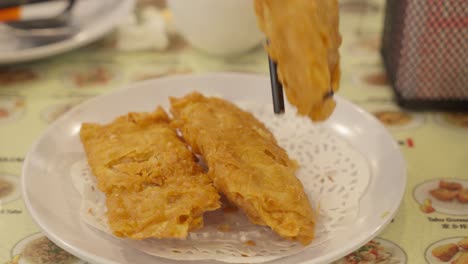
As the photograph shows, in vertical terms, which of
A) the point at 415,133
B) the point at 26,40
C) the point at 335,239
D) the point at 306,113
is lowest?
the point at 415,133

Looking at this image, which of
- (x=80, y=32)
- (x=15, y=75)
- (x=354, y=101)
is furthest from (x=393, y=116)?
(x=15, y=75)

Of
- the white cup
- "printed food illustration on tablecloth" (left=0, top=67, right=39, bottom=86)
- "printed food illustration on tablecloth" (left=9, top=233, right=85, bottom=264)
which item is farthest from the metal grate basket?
"printed food illustration on tablecloth" (left=0, top=67, right=39, bottom=86)

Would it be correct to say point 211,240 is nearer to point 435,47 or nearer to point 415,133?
point 415,133

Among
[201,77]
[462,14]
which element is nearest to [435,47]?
[462,14]

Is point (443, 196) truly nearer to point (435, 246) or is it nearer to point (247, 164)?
point (435, 246)

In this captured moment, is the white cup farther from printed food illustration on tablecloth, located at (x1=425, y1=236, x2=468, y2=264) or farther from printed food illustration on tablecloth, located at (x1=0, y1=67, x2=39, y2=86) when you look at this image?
printed food illustration on tablecloth, located at (x1=425, y1=236, x2=468, y2=264)

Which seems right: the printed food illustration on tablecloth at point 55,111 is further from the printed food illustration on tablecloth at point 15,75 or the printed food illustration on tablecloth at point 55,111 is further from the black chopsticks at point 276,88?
the black chopsticks at point 276,88

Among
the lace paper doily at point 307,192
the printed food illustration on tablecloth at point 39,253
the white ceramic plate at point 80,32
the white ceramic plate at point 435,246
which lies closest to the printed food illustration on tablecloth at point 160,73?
the white ceramic plate at point 80,32
